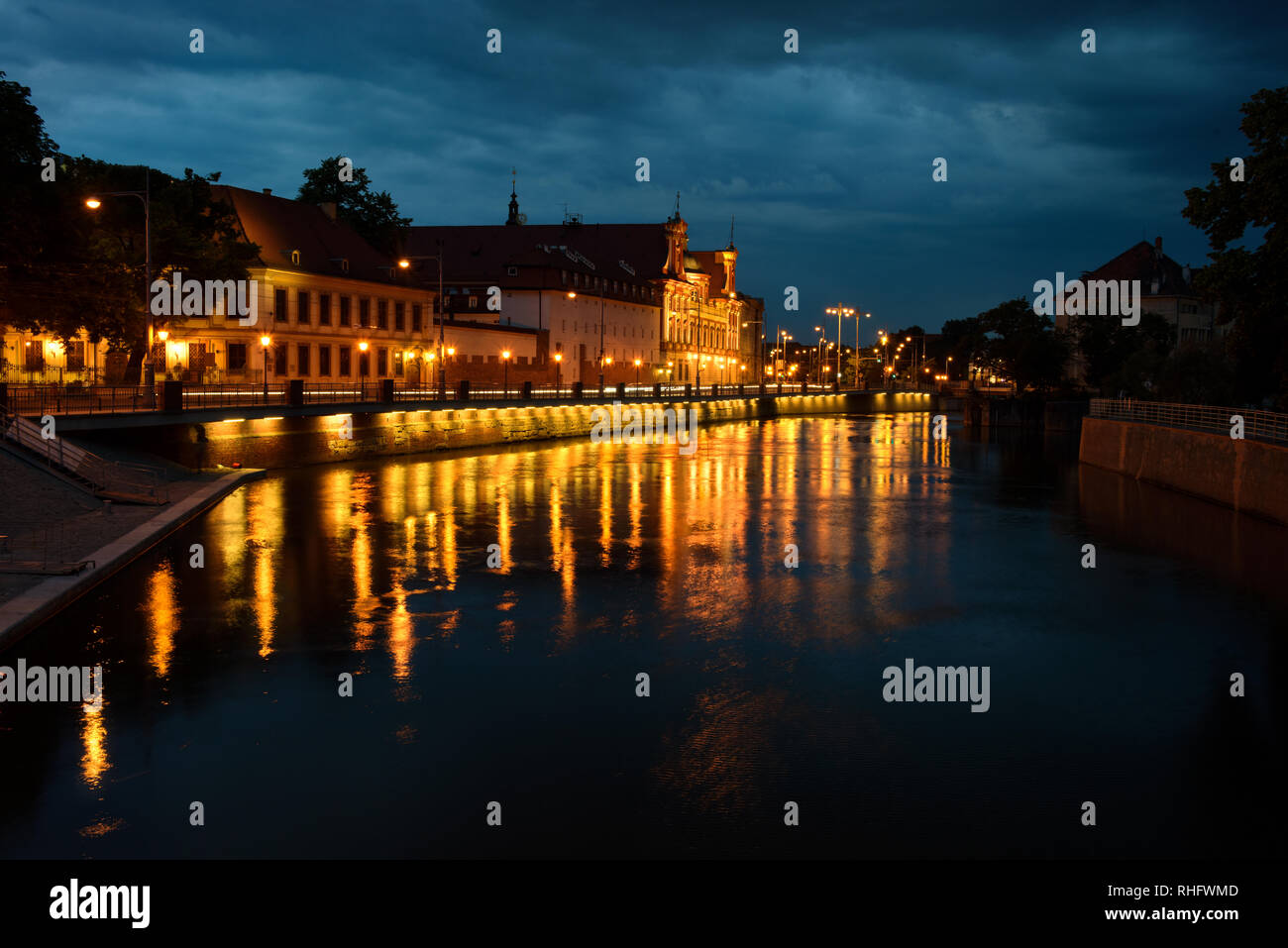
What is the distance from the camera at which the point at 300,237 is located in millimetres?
72000

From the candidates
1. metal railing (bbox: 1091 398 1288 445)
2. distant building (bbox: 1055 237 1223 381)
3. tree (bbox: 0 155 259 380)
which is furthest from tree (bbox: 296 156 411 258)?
distant building (bbox: 1055 237 1223 381)

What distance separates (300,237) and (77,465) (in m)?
44.7

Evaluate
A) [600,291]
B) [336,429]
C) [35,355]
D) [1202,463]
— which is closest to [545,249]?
[600,291]

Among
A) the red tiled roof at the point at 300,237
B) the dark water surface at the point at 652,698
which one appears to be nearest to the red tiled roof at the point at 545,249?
the red tiled roof at the point at 300,237

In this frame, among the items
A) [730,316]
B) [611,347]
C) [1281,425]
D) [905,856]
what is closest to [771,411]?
[611,347]

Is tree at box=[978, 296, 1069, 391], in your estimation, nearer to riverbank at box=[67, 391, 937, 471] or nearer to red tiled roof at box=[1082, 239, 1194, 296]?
red tiled roof at box=[1082, 239, 1194, 296]

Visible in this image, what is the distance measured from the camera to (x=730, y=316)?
160 meters

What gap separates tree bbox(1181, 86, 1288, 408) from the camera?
34062 millimetres

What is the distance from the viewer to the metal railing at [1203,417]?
1406 inches

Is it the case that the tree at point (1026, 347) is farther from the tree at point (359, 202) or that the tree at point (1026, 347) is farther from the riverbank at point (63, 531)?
the riverbank at point (63, 531)

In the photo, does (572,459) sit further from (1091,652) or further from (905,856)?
(905,856)
